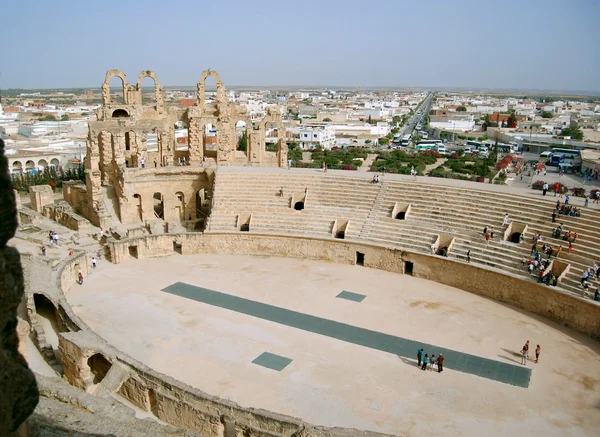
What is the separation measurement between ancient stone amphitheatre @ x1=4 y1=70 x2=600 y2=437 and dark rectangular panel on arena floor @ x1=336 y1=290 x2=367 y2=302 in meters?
0.08

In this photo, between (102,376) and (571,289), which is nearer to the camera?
(102,376)

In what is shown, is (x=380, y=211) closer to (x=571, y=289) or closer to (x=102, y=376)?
(x=571, y=289)

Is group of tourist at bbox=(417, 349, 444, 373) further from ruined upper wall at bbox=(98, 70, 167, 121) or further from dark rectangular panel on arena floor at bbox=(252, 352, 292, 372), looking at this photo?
ruined upper wall at bbox=(98, 70, 167, 121)

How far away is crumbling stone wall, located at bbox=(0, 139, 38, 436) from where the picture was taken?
179 inches

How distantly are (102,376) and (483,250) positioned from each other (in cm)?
1499

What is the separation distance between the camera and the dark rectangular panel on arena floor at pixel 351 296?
20.1 meters

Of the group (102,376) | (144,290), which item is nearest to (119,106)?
(144,290)

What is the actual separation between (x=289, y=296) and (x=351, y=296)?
2.40m

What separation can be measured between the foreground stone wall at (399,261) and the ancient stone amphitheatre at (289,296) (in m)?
0.07

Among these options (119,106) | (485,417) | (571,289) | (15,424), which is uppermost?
(119,106)

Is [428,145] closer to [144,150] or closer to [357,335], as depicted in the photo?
[144,150]

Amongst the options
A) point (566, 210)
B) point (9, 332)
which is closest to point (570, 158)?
point (566, 210)

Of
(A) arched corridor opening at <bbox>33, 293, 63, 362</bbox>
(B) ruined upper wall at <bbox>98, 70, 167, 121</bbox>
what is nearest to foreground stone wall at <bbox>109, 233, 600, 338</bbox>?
(A) arched corridor opening at <bbox>33, 293, 63, 362</bbox>

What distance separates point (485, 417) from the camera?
1305 cm
